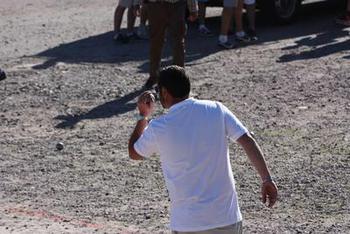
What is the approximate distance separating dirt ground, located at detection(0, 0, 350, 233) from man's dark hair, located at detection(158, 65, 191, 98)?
2.13 meters

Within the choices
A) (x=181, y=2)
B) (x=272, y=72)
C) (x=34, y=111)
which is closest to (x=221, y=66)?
(x=272, y=72)

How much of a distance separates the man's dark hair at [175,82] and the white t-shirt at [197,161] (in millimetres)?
55

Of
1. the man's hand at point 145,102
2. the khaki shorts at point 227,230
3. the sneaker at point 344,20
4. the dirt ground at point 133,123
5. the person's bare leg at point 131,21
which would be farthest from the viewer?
the sneaker at point 344,20

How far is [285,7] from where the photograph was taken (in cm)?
1570

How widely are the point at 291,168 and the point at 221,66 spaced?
434cm

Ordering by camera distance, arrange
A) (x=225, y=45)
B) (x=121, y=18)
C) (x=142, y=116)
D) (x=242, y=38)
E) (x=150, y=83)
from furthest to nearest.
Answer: (x=121, y=18)
(x=242, y=38)
(x=225, y=45)
(x=150, y=83)
(x=142, y=116)

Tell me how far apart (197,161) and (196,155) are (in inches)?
1.2

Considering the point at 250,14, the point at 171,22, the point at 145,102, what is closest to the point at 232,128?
the point at 145,102

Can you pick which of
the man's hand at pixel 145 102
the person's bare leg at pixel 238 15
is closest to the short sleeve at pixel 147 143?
→ the man's hand at pixel 145 102

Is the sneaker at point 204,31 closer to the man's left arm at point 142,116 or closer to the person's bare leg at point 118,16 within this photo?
the person's bare leg at point 118,16

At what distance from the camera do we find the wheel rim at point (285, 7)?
15613 mm

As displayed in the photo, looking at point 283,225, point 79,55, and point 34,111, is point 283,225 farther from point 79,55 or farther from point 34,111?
point 79,55

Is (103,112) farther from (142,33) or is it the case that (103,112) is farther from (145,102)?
(145,102)

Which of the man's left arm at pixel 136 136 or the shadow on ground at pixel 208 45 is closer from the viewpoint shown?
the man's left arm at pixel 136 136
